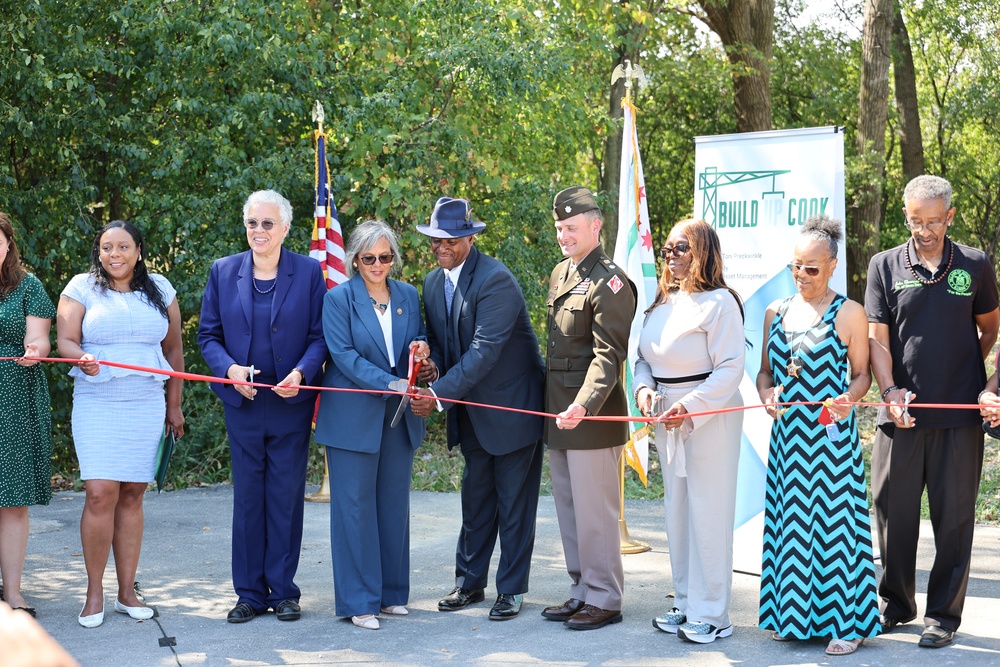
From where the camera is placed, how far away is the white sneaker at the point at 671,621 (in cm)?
471

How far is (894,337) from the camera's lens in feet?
14.9

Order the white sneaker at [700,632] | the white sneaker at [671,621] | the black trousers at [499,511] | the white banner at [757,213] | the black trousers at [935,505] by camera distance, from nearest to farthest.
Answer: the black trousers at [935,505] → the white sneaker at [700,632] → the white sneaker at [671,621] → the black trousers at [499,511] → the white banner at [757,213]

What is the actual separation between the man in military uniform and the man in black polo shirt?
1123 millimetres

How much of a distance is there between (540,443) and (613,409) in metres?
0.45

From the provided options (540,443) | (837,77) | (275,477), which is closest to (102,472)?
(275,477)

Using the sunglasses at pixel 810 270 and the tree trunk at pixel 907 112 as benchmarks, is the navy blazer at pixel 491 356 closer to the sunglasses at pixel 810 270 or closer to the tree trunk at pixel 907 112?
the sunglasses at pixel 810 270

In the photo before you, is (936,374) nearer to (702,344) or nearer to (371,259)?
(702,344)

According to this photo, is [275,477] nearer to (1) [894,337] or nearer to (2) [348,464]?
(2) [348,464]

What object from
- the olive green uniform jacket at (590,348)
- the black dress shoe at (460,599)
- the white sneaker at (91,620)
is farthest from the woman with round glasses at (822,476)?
the white sneaker at (91,620)

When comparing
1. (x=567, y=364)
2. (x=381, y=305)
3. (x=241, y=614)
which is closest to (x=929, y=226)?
(x=567, y=364)

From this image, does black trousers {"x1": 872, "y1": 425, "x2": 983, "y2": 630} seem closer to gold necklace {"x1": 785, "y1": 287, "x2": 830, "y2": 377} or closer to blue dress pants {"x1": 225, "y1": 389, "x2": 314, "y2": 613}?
gold necklace {"x1": 785, "y1": 287, "x2": 830, "y2": 377}

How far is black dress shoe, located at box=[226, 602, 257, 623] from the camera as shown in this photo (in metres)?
4.91

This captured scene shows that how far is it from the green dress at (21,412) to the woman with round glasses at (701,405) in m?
2.82

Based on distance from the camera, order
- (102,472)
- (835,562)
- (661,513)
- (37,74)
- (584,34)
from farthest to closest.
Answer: (584,34) → (37,74) → (661,513) → (102,472) → (835,562)
